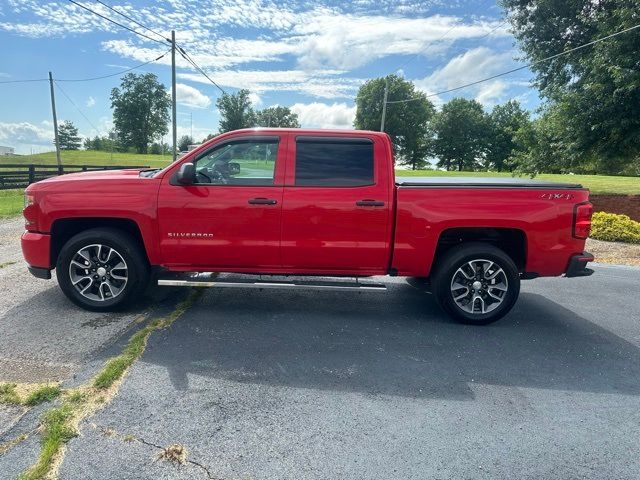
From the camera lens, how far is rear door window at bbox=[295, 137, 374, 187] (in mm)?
4176

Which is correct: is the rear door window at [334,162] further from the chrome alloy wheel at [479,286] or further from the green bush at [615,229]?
the green bush at [615,229]

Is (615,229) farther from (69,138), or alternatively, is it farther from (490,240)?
(69,138)

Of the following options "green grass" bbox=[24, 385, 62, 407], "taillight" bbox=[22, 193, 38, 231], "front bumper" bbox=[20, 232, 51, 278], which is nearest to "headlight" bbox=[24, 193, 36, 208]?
"taillight" bbox=[22, 193, 38, 231]

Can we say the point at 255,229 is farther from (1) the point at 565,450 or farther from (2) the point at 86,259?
(1) the point at 565,450

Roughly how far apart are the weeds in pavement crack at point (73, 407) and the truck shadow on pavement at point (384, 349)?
20cm

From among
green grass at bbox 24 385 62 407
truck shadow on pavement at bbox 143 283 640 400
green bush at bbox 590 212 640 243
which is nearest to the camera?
green grass at bbox 24 385 62 407

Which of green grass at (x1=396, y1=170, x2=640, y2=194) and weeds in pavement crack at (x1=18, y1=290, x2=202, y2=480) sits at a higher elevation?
green grass at (x1=396, y1=170, x2=640, y2=194)

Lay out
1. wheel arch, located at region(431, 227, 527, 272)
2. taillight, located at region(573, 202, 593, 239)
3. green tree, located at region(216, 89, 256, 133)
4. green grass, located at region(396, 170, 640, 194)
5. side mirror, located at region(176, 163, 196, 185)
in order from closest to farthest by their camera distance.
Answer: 1. side mirror, located at region(176, 163, 196, 185)
2. taillight, located at region(573, 202, 593, 239)
3. wheel arch, located at region(431, 227, 527, 272)
4. green grass, located at region(396, 170, 640, 194)
5. green tree, located at region(216, 89, 256, 133)

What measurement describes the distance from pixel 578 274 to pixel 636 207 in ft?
43.2

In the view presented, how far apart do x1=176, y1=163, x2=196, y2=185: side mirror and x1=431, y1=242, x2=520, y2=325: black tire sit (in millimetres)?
2721

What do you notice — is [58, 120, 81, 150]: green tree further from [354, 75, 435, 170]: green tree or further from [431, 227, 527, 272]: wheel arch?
[431, 227, 527, 272]: wheel arch

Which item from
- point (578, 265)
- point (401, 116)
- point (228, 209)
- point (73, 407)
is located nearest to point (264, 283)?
point (228, 209)

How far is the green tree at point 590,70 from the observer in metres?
12.3

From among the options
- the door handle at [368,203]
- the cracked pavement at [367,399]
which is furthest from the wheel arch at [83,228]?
the door handle at [368,203]
